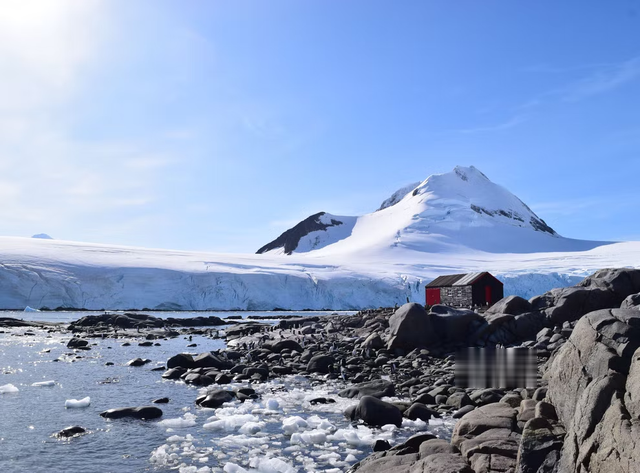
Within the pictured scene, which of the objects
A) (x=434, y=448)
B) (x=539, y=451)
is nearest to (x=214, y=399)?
(x=434, y=448)

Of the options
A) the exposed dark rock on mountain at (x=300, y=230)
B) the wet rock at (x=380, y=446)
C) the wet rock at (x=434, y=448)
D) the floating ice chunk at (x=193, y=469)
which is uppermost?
the exposed dark rock on mountain at (x=300, y=230)

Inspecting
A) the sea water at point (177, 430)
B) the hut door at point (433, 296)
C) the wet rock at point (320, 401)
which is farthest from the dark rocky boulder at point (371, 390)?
the hut door at point (433, 296)

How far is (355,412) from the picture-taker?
1030cm

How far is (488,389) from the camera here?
1127 centimetres

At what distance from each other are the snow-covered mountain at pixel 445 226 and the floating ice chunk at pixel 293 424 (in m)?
90.3

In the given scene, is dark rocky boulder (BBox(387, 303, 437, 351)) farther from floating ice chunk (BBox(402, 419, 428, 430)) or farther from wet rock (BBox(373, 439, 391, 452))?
wet rock (BBox(373, 439, 391, 452))

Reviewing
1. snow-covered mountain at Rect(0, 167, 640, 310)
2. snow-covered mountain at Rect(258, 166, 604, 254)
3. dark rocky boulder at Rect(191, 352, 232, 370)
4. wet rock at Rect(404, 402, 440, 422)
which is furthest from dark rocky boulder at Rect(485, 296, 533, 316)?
snow-covered mountain at Rect(258, 166, 604, 254)

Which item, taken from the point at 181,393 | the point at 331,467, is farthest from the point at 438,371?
the point at 331,467

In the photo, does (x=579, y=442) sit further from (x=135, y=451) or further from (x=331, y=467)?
(x=135, y=451)

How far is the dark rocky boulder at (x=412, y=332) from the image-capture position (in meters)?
18.6

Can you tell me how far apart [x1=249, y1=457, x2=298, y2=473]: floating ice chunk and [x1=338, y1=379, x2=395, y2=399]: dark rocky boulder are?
4.78 metres

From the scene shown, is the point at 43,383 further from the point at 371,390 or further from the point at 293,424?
the point at 371,390

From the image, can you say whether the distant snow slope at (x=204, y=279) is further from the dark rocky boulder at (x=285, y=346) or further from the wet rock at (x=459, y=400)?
the wet rock at (x=459, y=400)

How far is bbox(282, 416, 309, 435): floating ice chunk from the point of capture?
31.2 feet
